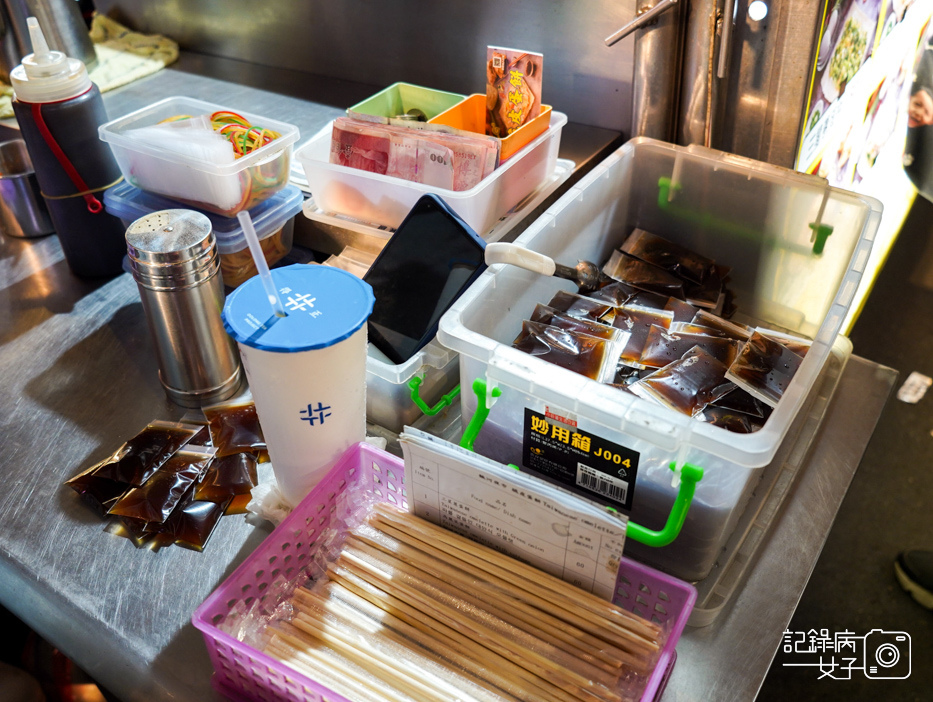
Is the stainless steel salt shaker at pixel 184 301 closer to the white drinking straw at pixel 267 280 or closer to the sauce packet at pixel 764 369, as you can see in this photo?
the white drinking straw at pixel 267 280

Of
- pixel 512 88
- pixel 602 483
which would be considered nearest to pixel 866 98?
pixel 512 88

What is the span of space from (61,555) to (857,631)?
1.83 metres

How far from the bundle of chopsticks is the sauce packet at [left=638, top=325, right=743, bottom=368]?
0.37 metres

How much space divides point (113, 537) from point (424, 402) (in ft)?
1.52

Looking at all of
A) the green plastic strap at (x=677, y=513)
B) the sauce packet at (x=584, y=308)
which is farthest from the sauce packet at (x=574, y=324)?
the green plastic strap at (x=677, y=513)

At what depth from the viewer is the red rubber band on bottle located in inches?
47.7

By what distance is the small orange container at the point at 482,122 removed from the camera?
126 centimetres

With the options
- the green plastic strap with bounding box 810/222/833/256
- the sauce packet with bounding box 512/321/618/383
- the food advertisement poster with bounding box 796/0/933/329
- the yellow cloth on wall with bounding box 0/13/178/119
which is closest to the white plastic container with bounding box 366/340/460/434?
the sauce packet with bounding box 512/321/618/383

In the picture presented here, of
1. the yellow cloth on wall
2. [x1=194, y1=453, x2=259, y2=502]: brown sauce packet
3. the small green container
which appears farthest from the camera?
the yellow cloth on wall

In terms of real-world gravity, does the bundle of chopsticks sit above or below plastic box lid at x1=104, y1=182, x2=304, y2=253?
below

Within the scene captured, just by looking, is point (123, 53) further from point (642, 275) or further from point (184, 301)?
point (642, 275)

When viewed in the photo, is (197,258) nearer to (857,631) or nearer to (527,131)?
(527,131)

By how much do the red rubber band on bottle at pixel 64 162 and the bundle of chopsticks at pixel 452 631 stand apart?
0.87m

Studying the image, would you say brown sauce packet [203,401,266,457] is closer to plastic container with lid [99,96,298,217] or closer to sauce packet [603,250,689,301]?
plastic container with lid [99,96,298,217]
